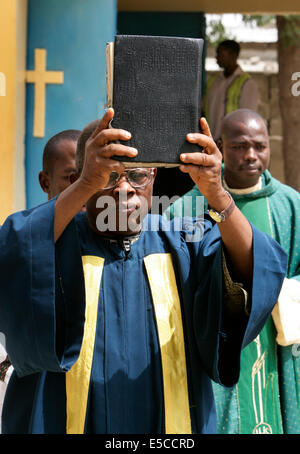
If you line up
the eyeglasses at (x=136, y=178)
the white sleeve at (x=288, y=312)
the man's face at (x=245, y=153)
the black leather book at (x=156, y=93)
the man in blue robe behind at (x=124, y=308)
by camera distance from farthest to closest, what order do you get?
the man's face at (x=245, y=153)
the white sleeve at (x=288, y=312)
the eyeglasses at (x=136, y=178)
the man in blue robe behind at (x=124, y=308)
the black leather book at (x=156, y=93)

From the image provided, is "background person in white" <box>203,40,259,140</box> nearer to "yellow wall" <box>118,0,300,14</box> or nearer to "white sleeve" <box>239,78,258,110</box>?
"white sleeve" <box>239,78,258,110</box>

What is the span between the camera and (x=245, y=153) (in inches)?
174

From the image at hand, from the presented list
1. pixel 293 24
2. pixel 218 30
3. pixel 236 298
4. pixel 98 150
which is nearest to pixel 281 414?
pixel 236 298

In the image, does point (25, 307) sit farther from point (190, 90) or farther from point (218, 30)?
point (218, 30)

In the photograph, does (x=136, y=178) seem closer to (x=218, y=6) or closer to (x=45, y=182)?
(x=45, y=182)

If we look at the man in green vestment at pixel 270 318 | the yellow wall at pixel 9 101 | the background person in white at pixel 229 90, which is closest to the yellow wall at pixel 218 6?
the background person in white at pixel 229 90

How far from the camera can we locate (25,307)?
7.66ft

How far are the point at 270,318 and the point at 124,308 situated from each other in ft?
5.83

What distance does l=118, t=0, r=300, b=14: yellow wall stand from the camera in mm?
8383

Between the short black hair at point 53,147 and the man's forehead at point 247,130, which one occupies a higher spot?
the man's forehead at point 247,130

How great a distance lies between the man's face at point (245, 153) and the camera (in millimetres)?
4395

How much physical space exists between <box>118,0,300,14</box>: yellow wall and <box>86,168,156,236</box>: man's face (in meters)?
6.25

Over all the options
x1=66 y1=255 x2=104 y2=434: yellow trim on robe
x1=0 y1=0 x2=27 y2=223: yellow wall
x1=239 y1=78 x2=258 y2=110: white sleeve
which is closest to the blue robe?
x1=66 y1=255 x2=104 y2=434: yellow trim on robe

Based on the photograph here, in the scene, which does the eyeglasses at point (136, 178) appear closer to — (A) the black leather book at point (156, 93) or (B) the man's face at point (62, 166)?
(A) the black leather book at point (156, 93)
